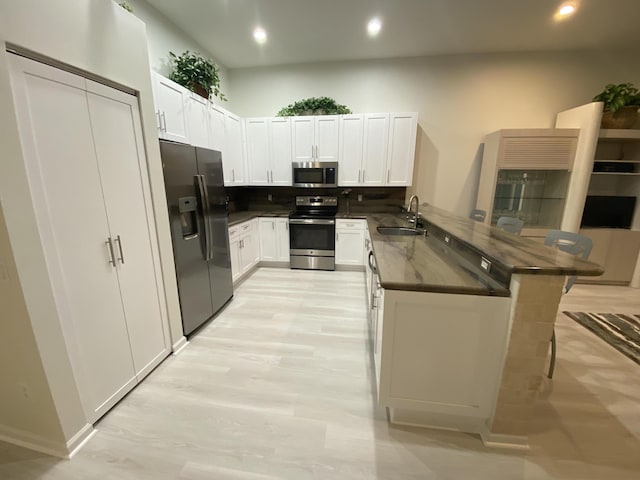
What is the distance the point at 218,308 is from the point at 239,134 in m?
2.71

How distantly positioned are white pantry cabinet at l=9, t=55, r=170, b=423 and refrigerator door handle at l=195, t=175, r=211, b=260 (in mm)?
531

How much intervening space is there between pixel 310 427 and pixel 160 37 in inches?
156

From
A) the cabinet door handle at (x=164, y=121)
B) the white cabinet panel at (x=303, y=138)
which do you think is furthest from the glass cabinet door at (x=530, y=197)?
the cabinet door handle at (x=164, y=121)

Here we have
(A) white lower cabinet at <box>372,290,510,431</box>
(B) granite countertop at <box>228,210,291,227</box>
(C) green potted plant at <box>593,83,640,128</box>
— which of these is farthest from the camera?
(B) granite countertop at <box>228,210,291,227</box>

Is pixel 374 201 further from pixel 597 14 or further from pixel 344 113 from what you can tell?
pixel 597 14

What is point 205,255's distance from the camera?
2.54m

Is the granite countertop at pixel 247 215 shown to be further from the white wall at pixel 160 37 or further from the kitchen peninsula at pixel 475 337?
the kitchen peninsula at pixel 475 337

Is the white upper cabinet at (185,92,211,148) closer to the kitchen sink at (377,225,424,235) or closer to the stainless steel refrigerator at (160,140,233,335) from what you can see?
the stainless steel refrigerator at (160,140,233,335)

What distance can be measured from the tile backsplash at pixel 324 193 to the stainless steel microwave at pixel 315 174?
0.36 meters

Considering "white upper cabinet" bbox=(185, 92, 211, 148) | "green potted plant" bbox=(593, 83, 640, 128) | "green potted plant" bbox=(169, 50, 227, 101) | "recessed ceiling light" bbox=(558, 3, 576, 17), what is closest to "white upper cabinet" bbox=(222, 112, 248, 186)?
"white upper cabinet" bbox=(185, 92, 211, 148)

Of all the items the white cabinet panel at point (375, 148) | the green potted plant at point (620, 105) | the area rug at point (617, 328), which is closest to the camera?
the area rug at point (617, 328)

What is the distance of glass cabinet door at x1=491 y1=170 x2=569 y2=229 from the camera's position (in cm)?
369

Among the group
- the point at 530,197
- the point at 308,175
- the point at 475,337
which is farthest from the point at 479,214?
the point at 475,337

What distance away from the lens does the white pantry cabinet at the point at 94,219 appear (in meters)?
1.27
